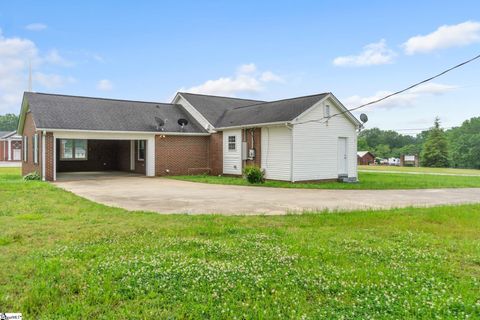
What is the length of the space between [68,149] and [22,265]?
2121 cm

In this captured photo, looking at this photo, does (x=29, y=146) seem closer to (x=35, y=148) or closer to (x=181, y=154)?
(x=35, y=148)

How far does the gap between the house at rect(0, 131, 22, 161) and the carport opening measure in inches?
937

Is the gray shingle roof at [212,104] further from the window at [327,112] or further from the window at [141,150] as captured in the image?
the window at [327,112]

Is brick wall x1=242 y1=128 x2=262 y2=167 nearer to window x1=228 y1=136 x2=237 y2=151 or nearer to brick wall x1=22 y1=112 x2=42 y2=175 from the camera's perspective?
window x1=228 y1=136 x2=237 y2=151

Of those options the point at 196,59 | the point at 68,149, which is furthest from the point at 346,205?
the point at 68,149

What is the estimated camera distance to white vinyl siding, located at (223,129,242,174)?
18.5 metres

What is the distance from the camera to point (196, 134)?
802 inches

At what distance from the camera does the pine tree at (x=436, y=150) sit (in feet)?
188

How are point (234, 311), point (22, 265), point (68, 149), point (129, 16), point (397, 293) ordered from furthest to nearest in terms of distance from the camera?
point (68, 149)
point (129, 16)
point (22, 265)
point (397, 293)
point (234, 311)

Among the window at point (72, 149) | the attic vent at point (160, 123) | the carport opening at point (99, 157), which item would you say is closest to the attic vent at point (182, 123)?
the attic vent at point (160, 123)

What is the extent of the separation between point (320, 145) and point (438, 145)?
5092 cm

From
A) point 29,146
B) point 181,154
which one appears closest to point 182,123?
point 181,154

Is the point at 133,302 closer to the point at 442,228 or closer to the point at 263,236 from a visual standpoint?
the point at 263,236

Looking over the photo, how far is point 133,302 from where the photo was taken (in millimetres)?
3229
